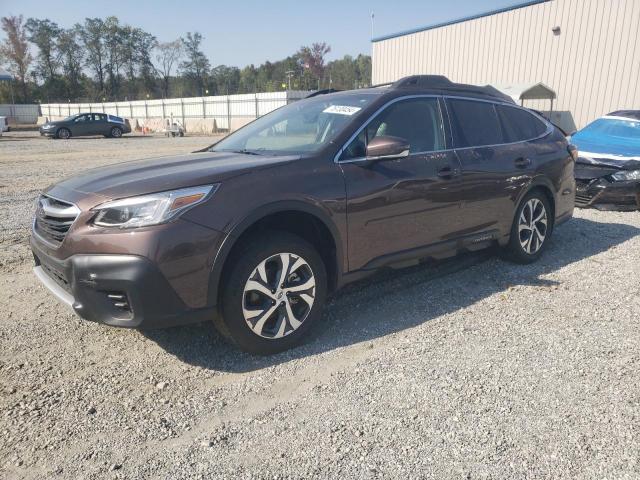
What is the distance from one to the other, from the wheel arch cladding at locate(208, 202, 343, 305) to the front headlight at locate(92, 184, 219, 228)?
344 millimetres

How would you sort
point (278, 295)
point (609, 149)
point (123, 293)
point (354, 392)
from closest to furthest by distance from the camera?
point (123, 293), point (354, 392), point (278, 295), point (609, 149)

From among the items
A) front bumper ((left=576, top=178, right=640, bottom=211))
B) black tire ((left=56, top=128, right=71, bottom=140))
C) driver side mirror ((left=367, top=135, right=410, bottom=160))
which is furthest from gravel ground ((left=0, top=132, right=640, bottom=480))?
black tire ((left=56, top=128, right=71, bottom=140))

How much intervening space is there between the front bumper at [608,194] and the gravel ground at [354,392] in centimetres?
386

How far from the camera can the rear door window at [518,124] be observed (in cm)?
502

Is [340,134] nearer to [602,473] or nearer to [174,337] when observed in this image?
[174,337]

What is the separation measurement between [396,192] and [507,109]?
82.6 inches

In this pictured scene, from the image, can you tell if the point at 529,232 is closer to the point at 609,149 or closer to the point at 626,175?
the point at 626,175

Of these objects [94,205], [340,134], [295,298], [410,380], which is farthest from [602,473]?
[94,205]

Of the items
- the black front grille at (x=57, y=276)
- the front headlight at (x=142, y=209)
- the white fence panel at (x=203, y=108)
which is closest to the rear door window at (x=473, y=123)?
the front headlight at (x=142, y=209)

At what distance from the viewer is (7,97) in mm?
63781

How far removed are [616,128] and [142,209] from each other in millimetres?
9373

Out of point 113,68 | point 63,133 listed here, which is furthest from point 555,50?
point 113,68

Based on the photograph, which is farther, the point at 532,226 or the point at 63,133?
the point at 63,133

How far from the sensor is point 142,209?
288cm
